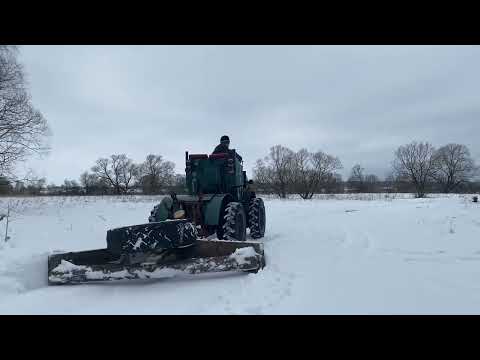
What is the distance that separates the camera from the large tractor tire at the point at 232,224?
504 centimetres

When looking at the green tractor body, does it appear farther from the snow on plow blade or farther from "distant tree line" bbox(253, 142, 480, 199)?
"distant tree line" bbox(253, 142, 480, 199)

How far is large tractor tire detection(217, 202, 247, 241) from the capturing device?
16.5ft

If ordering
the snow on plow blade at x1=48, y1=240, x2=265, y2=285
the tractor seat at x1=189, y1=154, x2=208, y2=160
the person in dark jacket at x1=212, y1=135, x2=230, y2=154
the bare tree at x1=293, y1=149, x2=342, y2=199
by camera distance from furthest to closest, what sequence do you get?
1. the bare tree at x1=293, y1=149, x2=342, y2=199
2. the person in dark jacket at x1=212, y1=135, x2=230, y2=154
3. the tractor seat at x1=189, y1=154, x2=208, y2=160
4. the snow on plow blade at x1=48, y1=240, x2=265, y2=285

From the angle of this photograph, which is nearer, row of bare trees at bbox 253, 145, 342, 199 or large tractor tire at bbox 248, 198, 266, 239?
large tractor tire at bbox 248, 198, 266, 239

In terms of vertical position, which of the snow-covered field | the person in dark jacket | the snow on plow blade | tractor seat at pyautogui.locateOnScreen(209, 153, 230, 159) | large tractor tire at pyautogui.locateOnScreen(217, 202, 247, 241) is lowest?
the snow-covered field

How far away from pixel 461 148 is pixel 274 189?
39550 millimetres

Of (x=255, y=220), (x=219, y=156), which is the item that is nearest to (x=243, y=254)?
(x=219, y=156)

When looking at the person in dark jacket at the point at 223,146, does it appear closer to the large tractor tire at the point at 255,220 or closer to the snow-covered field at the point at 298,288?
the large tractor tire at the point at 255,220

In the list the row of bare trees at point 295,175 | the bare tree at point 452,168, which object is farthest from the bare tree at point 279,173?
the bare tree at point 452,168

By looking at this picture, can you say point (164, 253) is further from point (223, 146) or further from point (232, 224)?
point (223, 146)

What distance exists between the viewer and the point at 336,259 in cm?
441

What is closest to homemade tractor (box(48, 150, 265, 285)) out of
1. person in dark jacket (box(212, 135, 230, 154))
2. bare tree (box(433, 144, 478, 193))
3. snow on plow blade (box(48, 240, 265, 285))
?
snow on plow blade (box(48, 240, 265, 285))

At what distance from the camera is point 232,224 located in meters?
5.09

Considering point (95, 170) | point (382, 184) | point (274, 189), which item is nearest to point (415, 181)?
point (382, 184)
